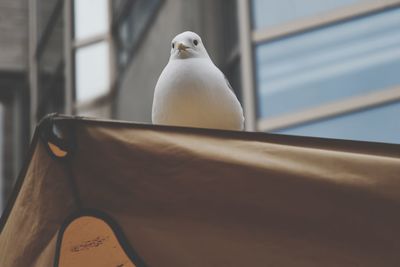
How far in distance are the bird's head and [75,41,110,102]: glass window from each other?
8055mm

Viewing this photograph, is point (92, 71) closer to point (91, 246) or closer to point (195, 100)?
point (195, 100)

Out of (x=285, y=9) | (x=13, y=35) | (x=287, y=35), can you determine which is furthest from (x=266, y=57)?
(x=13, y=35)

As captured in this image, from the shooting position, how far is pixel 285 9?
7.35 metres

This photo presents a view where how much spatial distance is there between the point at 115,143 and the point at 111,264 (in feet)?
0.68

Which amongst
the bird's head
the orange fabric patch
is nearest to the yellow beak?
the bird's head

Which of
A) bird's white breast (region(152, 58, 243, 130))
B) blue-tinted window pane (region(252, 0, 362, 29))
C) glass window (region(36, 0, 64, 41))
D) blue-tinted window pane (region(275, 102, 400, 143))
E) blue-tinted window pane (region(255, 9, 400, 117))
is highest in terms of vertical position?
glass window (region(36, 0, 64, 41))

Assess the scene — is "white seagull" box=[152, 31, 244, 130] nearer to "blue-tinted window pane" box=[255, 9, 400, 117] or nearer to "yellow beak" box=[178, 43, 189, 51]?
"yellow beak" box=[178, 43, 189, 51]

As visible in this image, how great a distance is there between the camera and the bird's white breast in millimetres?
2338

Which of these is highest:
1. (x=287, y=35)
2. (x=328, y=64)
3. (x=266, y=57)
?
(x=287, y=35)

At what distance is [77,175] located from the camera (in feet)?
5.76

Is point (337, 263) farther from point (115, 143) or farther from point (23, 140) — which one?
point (23, 140)

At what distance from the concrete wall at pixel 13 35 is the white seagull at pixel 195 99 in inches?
460

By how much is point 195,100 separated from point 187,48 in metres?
0.30

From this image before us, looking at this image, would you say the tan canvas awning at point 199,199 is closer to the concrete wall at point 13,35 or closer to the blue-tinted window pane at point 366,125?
the blue-tinted window pane at point 366,125
